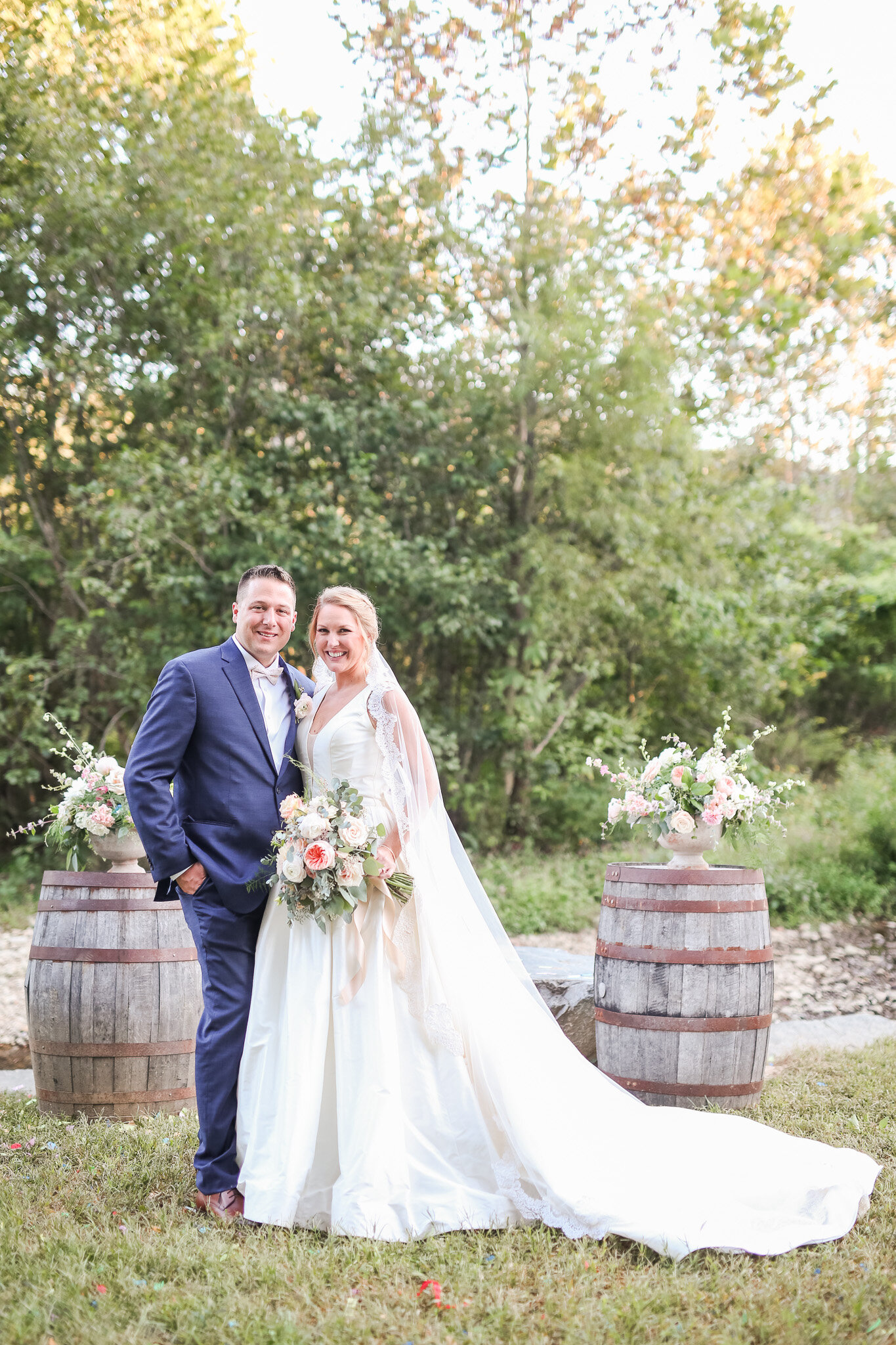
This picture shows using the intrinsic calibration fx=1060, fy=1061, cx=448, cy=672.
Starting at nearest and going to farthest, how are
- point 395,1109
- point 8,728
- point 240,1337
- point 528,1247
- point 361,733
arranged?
1. point 240,1337
2. point 528,1247
3. point 395,1109
4. point 361,733
5. point 8,728

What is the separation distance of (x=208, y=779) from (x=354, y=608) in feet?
2.56

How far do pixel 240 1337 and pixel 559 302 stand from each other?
9021 millimetres

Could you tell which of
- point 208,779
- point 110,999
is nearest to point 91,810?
point 110,999

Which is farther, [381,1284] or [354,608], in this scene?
[354,608]

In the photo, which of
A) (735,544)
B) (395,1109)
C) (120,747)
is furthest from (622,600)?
(395,1109)

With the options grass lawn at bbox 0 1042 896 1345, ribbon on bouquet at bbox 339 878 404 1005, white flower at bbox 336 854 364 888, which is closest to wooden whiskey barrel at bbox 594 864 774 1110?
grass lawn at bbox 0 1042 896 1345

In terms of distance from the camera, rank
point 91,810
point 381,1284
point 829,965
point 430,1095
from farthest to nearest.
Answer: point 829,965 < point 91,810 < point 430,1095 < point 381,1284

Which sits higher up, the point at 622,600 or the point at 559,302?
the point at 559,302

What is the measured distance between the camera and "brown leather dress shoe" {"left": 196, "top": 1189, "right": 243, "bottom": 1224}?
328 centimetres

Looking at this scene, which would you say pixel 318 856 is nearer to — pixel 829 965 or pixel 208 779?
pixel 208 779

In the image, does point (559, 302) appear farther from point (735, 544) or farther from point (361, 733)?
point (361, 733)

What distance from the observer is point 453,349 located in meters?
10.1

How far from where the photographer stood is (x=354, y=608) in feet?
12.4

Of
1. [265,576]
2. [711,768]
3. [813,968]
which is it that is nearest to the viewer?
[265,576]
